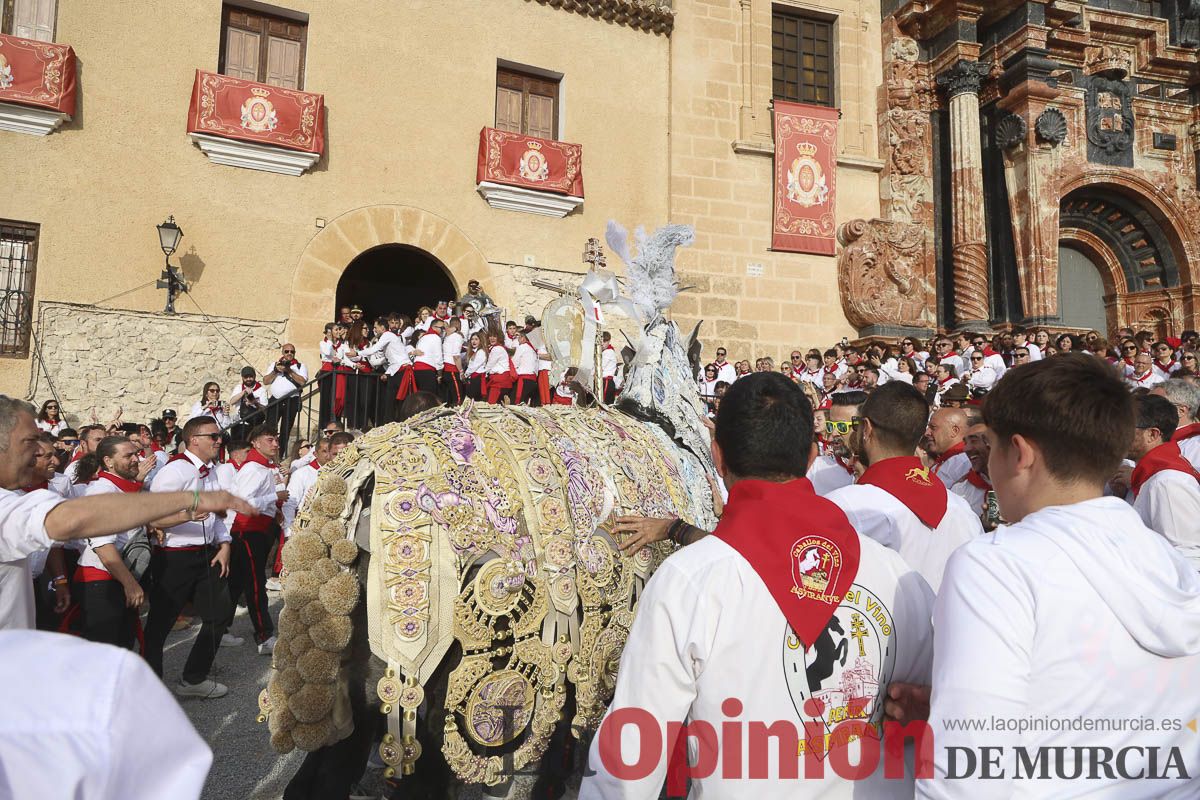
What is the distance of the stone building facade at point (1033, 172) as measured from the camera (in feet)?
51.4

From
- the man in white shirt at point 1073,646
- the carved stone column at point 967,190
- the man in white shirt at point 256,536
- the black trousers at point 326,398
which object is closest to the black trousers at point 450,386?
the black trousers at point 326,398

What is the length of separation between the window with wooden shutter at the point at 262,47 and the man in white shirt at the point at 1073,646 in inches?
549

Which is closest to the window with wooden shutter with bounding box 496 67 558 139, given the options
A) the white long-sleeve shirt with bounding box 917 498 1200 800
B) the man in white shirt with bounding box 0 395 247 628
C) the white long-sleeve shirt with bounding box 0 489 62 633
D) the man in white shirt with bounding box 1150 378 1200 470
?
the man in white shirt with bounding box 1150 378 1200 470

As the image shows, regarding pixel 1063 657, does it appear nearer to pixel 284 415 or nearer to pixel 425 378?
pixel 425 378

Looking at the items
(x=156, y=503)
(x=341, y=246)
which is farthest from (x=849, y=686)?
(x=341, y=246)

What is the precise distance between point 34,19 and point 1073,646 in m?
14.6

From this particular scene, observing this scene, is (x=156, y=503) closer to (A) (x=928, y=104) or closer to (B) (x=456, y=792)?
(B) (x=456, y=792)

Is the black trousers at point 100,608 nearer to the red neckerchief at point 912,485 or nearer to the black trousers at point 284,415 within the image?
the red neckerchief at point 912,485

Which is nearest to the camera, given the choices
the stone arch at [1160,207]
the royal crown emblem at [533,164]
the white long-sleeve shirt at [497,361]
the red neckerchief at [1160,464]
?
the red neckerchief at [1160,464]

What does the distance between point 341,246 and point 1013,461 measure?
41.9ft

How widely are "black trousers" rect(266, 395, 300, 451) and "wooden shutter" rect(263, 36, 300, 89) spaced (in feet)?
17.4

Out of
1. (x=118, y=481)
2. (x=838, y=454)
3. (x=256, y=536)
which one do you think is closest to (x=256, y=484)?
(x=256, y=536)

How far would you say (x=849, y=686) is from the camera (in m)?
1.85

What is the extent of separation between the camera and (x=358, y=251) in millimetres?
13195
